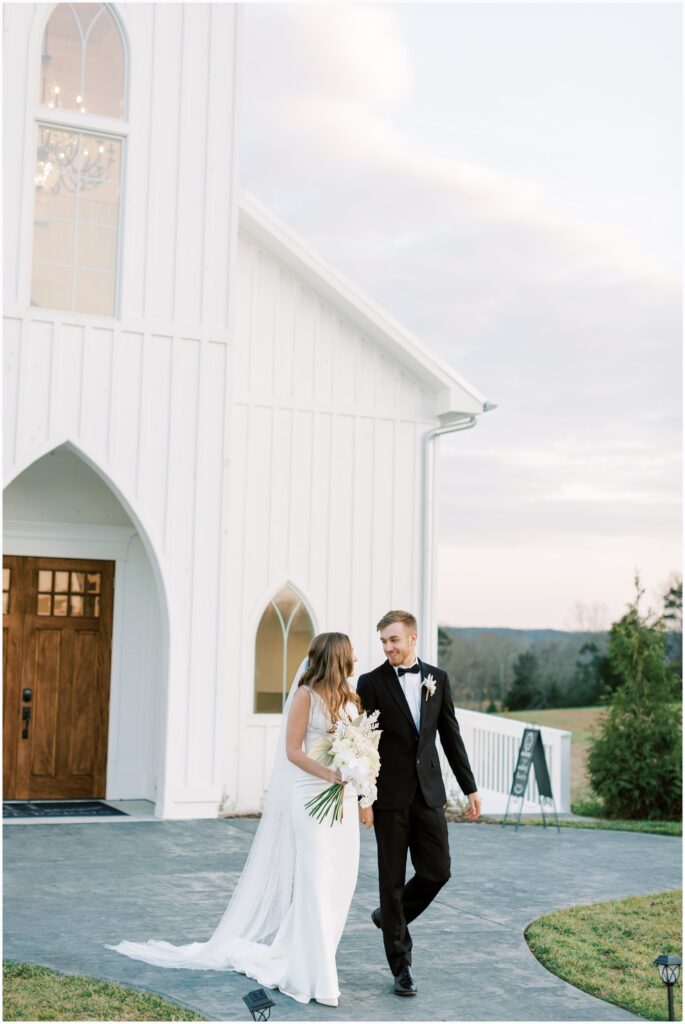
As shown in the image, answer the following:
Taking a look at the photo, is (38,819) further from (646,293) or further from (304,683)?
(646,293)

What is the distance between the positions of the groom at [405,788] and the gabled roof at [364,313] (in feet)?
26.5

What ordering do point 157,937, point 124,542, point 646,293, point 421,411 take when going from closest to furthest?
point 157,937
point 124,542
point 421,411
point 646,293

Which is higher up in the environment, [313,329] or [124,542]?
[313,329]

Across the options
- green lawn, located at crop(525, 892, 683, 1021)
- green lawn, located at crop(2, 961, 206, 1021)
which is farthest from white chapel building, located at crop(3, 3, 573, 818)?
green lawn, located at crop(2, 961, 206, 1021)

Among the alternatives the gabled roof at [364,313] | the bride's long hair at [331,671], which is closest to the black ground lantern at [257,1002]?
the bride's long hair at [331,671]

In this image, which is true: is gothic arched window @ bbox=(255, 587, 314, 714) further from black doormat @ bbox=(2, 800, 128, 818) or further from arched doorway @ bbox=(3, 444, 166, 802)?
black doormat @ bbox=(2, 800, 128, 818)

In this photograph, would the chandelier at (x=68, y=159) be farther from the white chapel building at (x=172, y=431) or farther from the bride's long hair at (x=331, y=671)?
the bride's long hair at (x=331, y=671)

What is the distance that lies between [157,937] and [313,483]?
7.22m

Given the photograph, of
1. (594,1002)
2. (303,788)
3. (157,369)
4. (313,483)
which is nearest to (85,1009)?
(303,788)

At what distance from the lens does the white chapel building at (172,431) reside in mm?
11711

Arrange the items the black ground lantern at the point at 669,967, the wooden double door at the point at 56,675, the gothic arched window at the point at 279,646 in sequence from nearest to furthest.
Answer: the black ground lantern at the point at 669,967
the wooden double door at the point at 56,675
the gothic arched window at the point at 279,646

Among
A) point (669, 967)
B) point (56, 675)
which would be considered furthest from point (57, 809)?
point (669, 967)

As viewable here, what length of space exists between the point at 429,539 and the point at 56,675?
457 centimetres

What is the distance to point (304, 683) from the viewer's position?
604 centimetres
